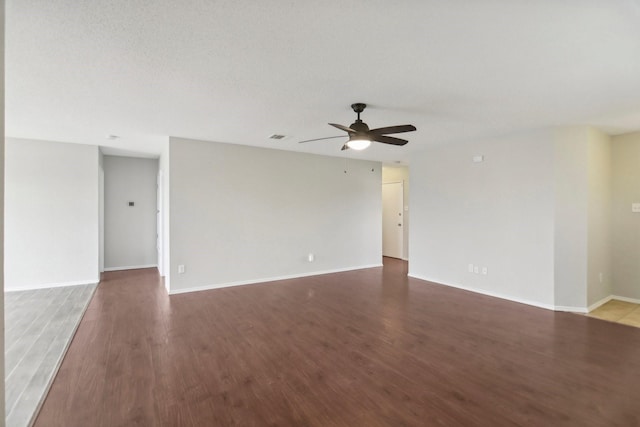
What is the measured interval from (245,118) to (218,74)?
1263 millimetres

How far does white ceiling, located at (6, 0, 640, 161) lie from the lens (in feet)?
5.74

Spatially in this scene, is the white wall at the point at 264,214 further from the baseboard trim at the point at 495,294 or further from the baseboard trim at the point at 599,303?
the baseboard trim at the point at 599,303

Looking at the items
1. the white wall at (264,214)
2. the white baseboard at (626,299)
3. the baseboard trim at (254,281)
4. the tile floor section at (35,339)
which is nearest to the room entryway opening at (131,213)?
the tile floor section at (35,339)

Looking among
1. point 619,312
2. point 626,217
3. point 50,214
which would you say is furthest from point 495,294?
point 50,214

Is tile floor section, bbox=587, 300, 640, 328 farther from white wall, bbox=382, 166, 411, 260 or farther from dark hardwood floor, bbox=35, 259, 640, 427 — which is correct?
white wall, bbox=382, 166, 411, 260

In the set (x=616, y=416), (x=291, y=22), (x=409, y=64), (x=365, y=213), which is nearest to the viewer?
(x=291, y=22)

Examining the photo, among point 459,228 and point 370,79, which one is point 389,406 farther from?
point 459,228

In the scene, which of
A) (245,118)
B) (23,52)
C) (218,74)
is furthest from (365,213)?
Result: (23,52)

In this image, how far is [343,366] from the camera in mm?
2639

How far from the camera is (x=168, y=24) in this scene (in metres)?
1.85

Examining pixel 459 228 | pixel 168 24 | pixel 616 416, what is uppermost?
pixel 168 24

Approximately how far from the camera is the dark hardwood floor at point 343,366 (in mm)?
2035

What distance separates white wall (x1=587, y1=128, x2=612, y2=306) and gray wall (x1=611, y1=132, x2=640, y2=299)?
0.30ft

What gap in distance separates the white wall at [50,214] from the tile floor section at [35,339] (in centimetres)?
34
